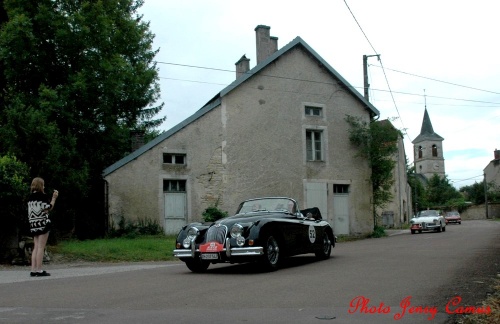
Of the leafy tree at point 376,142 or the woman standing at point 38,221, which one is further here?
the leafy tree at point 376,142

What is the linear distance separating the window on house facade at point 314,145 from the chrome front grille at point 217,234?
17.0 metres

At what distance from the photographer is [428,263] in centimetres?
1054

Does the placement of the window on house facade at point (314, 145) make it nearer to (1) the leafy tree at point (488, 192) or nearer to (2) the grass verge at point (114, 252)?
(2) the grass verge at point (114, 252)

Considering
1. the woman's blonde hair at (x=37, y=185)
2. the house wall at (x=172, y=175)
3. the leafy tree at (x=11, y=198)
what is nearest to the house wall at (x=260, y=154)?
the house wall at (x=172, y=175)

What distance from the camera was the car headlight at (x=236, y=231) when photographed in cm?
932

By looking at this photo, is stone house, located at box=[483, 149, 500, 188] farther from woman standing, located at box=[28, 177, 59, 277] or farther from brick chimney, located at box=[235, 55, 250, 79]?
woman standing, located at box=[28, 177, 59, 277]

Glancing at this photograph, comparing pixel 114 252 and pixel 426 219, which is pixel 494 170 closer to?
pixel 426 219

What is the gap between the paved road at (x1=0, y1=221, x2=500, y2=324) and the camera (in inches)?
217

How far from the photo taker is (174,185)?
2264cm

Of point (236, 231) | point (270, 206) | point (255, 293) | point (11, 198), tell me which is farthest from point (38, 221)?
point (255, 293)

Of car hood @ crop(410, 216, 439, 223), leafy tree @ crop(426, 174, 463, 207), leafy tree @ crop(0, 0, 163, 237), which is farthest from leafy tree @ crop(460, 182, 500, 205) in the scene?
leafy tree @ crop(0, 0, 163, 237)

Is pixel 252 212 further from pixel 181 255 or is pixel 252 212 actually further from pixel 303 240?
pixel 181 255

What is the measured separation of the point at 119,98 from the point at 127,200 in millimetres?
4753

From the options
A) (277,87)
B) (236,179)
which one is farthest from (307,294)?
(277,87)
